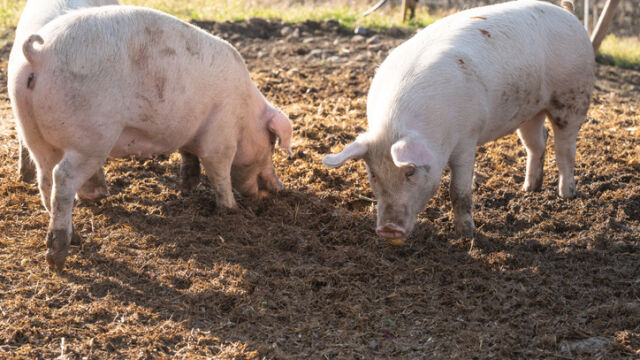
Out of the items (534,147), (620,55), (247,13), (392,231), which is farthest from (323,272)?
(247,13)

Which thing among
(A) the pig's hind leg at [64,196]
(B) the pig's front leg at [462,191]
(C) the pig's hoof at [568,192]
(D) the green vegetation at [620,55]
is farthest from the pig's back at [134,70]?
(D) the green vegetation at [620,55]

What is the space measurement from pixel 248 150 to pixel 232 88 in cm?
59

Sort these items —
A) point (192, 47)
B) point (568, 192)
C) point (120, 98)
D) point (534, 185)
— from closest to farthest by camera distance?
point (120, 98)
point (192, 47)
point (568, 192)
point (534, 185)

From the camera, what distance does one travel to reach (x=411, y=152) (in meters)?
3.95

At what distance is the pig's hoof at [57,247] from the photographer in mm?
4121

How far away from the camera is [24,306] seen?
3.87 m

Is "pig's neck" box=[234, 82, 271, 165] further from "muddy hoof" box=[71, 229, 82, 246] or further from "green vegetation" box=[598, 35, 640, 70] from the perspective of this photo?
"green vegetation" box=[598, 35, 640, 70]

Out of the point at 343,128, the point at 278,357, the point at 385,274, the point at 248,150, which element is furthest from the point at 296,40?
the point at 278,357

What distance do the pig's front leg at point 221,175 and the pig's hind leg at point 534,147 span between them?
237cm

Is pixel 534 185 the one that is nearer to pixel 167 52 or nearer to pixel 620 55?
pixel 167 52

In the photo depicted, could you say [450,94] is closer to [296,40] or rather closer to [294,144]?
[294,144]

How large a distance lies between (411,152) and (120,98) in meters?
1.80

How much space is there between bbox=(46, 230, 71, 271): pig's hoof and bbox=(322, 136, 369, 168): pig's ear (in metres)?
1.64

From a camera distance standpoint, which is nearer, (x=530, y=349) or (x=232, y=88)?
(x=530, y=349)
